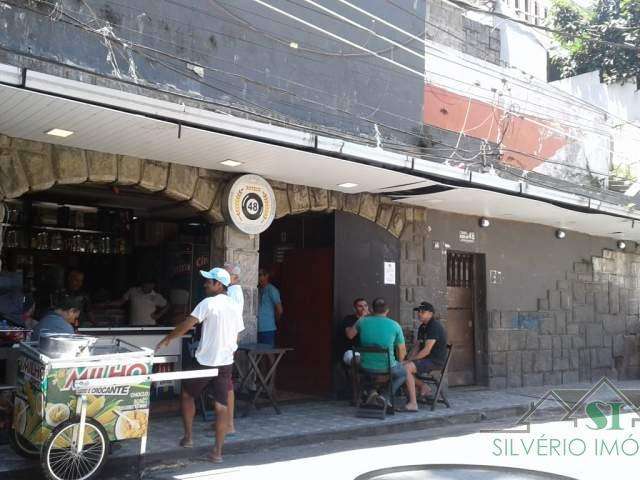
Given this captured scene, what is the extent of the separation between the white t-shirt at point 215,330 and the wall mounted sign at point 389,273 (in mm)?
4238

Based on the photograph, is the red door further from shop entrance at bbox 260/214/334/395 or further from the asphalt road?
the asphalt road

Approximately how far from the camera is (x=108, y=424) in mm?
5289

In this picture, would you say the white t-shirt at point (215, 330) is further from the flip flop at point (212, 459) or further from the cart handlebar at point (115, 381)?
the flip flop at point (212, 459)

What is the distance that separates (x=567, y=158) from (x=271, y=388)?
27.6 ft

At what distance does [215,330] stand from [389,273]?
14.6 ft

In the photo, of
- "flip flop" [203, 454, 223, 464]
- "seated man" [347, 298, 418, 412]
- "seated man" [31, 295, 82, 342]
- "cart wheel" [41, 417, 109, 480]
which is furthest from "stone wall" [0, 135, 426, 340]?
"cart wheel" [41, 417, 109, 480]

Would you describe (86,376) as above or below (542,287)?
below

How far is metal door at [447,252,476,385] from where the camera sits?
1123cm

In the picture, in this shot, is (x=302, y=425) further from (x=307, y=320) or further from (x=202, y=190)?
(x=202, y=190)

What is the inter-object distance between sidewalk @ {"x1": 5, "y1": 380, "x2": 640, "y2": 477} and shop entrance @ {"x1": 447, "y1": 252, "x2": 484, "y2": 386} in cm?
67

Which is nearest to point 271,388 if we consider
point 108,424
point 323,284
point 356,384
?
point 356,384

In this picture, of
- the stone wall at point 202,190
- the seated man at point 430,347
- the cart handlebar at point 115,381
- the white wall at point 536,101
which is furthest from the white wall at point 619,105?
the cart handlebar at point 115,381

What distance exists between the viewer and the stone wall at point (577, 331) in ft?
38.5

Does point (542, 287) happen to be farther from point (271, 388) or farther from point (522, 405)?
point (271, 388)
